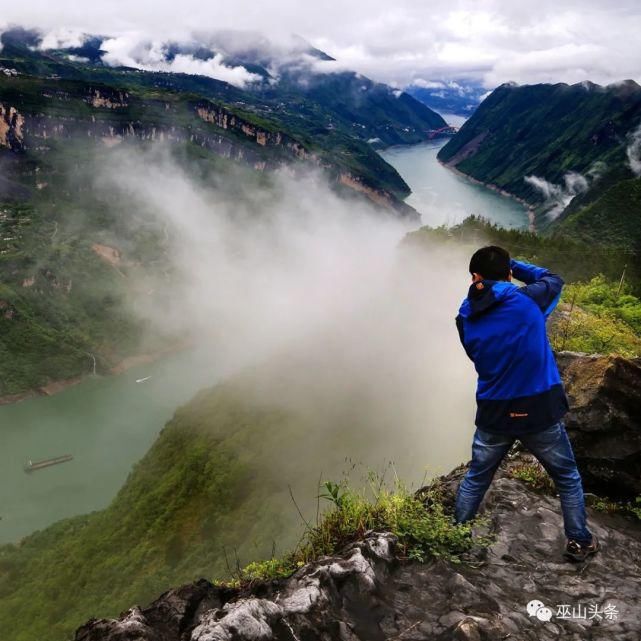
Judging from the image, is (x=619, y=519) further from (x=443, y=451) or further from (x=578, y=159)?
(x=578, y=159)

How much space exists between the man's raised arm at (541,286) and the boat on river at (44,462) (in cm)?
7160

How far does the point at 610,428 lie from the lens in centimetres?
570

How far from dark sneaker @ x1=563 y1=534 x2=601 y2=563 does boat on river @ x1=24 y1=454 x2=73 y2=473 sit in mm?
Answer: 71240

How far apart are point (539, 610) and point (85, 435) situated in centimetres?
7811

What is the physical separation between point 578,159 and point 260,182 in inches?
4783

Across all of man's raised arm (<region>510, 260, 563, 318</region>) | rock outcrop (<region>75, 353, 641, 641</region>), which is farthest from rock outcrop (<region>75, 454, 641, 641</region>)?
man's raised arm (<region>510, 260, 563, 318</region>)

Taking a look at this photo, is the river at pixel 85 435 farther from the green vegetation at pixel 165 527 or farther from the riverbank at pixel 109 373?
the green vegetation at pixel 165 527

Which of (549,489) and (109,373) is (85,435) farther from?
(549,489)

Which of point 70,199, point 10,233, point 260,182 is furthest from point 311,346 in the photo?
point 260,182

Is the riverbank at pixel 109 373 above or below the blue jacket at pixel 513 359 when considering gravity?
below

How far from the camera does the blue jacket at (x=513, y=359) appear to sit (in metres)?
3.98

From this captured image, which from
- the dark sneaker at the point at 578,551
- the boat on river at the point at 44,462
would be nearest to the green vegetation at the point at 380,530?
the dark sneaker at the point at 578,551

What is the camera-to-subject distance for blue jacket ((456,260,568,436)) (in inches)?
157

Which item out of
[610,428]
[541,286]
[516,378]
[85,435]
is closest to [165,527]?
[85,435]
